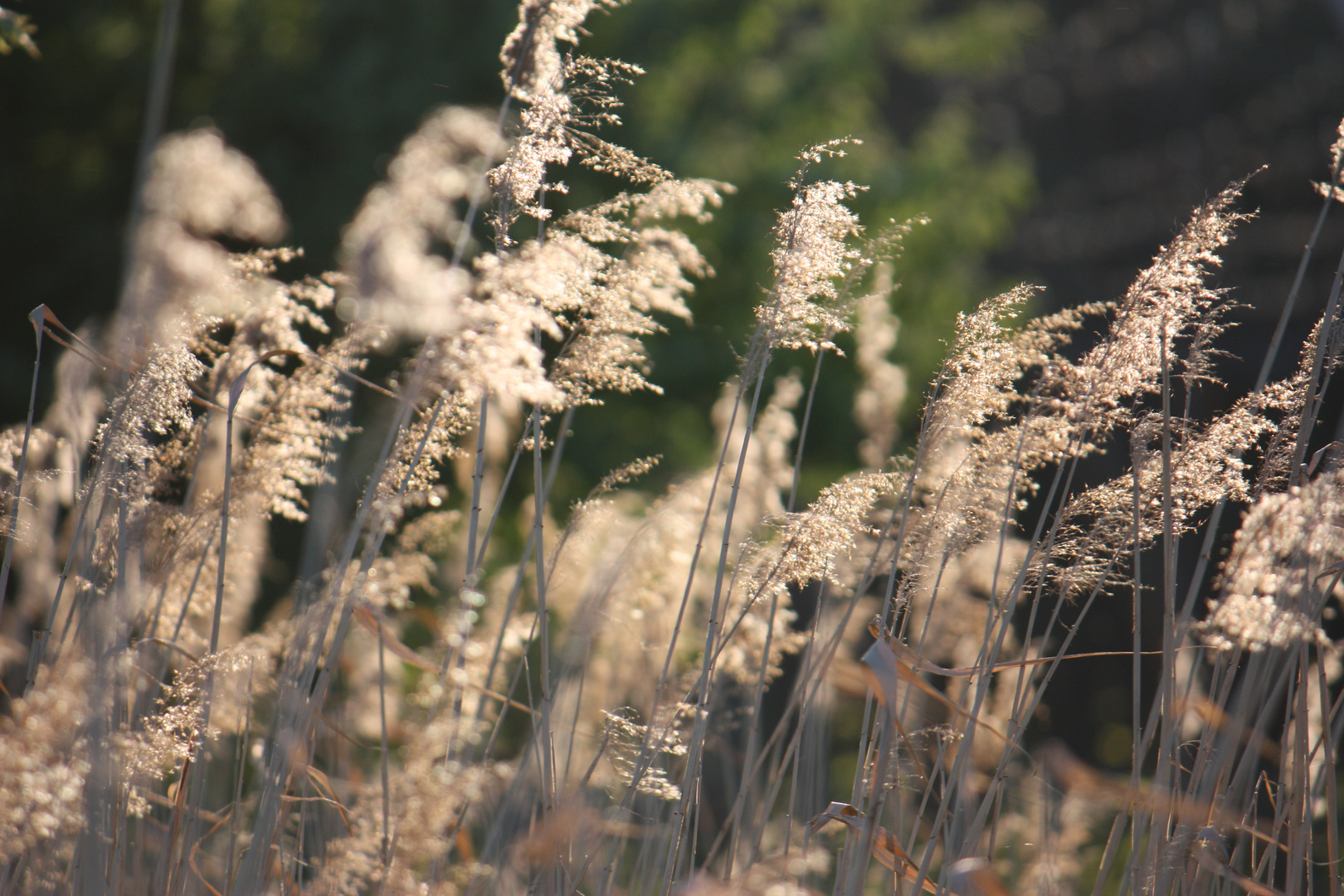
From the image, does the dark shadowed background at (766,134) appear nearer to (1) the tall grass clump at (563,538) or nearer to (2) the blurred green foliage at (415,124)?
(2) the blurred green foliage at (415,124)

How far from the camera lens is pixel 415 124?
5230 millimetres

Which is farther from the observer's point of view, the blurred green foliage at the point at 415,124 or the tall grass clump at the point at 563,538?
the blurred green foliage at the point at 415,124

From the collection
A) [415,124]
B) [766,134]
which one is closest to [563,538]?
[415,124]

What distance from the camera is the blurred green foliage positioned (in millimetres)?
5137

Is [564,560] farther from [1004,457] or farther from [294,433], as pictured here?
[1004,457]

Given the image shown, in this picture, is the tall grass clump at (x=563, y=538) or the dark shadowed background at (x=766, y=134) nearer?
the tall grass clump at (x=563, y=538)

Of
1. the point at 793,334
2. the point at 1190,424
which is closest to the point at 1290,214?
the point at 1190,424

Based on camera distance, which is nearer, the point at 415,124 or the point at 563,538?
the point at 563,538

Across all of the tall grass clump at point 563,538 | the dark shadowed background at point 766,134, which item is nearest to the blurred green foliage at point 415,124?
the dark shadowed background at point 766,134

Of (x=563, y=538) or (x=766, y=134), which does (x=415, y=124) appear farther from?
(x=563, y=538)

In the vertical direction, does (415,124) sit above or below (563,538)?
above

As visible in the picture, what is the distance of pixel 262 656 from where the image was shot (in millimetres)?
1625

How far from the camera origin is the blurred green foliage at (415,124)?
16.9 ft

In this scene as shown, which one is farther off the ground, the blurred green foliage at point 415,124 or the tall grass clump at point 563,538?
the blurred green foliage at point 415,124
